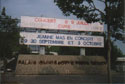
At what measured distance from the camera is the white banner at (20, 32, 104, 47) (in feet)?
115

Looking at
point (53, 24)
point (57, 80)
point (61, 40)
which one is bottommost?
point (57, 80)

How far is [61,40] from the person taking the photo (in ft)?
118

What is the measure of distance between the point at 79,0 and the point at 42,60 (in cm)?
2513

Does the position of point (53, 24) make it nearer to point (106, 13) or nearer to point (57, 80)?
point (57, 80)

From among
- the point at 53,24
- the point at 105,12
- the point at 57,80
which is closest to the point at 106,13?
the point at 105,12

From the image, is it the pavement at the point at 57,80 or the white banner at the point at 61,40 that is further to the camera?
A: the white banner at the point at 61,40

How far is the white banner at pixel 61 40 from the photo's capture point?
1382 inches

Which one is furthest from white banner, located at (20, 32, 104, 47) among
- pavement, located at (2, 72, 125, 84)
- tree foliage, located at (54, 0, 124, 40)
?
tree foliage, located at (54, 0, 124, 40)

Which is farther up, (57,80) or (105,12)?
(105,12)

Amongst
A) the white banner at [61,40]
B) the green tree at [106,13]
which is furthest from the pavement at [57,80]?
the white banner at [61,40]

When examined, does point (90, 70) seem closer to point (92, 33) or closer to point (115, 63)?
point (92, 33)

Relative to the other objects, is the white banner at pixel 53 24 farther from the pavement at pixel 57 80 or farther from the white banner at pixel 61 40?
the pavement at pixel 57 80

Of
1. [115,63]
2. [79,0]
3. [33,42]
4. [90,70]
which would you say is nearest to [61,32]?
[33,42]

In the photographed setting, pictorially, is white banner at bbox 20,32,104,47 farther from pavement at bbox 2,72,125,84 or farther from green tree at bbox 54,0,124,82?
green tree at bbox 54,0,124,82
